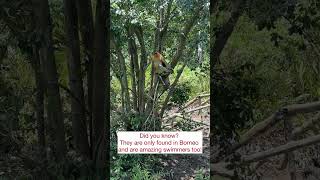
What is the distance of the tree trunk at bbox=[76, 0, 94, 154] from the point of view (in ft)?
12.9

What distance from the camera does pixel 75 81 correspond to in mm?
3912

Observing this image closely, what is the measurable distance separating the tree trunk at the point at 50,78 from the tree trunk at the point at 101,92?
0.27 m

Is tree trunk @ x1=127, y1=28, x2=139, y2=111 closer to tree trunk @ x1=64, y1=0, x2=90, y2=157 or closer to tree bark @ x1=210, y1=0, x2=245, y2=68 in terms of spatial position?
tree trunk @ x1=64, y1=0, x2=90, y2=157

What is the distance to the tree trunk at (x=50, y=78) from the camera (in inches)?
141

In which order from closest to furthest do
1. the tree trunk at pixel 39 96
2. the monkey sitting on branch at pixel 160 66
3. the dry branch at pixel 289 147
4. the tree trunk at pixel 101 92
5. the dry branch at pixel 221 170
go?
the monkey sitting on branch at pixel 160 66 < the tree trunk at pixel 101 92 < the tree trunk at pixel 39 96 < the dry branch at pixel 221 170 < the dry branch at pixel 289 147

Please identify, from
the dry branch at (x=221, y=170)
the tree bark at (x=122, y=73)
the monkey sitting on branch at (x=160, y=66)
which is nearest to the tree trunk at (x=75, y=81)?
the tree bark at (x=122, y=73)

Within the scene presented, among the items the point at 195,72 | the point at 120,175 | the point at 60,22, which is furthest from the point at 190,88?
the point at 60,22

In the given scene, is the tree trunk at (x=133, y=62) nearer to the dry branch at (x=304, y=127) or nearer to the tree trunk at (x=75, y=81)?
the tree trunk at (x=75, y=81)

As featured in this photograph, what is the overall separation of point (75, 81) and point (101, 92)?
204mm

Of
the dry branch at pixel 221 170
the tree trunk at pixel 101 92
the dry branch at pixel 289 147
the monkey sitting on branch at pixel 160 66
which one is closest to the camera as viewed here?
the monkey sitting on branch at pixel 160 66

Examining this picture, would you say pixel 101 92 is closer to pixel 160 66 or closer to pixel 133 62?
pixel 133 62

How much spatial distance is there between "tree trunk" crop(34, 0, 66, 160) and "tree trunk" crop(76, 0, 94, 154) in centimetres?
31

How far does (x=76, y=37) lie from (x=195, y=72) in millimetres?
876

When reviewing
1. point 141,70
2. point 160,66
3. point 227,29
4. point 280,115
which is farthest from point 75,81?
point 280,115
